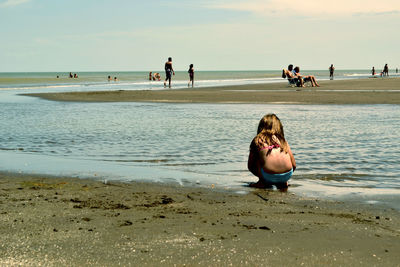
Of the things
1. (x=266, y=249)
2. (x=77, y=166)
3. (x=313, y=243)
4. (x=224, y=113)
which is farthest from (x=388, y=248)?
(x=224, y=113)

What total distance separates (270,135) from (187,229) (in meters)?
2.70

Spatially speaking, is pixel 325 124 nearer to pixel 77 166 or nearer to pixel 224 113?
pixel 224 113

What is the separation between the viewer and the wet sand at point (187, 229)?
3932mm

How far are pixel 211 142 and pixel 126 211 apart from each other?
583 centimetres

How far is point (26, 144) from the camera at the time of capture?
11.2 m

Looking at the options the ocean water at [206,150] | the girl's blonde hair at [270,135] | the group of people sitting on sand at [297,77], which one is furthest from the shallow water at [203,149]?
the group of people sitting on sand at [297,77]

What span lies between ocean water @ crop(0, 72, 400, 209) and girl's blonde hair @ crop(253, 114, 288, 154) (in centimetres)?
57

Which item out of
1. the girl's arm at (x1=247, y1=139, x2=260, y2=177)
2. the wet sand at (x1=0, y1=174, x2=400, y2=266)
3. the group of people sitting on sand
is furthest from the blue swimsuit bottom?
the group of people sitting on sand

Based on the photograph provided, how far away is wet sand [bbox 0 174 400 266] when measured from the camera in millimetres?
3932

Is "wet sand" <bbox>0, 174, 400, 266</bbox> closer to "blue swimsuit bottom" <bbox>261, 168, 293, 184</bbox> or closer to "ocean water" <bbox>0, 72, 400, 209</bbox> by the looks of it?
"blue swimsuit bottom" <bbox>261, 168, 293, 184</bbox>

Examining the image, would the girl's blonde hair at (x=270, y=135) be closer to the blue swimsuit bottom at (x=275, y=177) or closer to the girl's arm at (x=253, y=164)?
the girl's arm at (x=253, y=164)

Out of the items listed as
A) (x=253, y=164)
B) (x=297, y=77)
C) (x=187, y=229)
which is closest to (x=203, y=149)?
(x=253, y=164)

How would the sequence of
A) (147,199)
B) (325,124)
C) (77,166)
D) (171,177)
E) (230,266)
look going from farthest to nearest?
(325,124), (77,166), (171,177), (147,199), (230,266)

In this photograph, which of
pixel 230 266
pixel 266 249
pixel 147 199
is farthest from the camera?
pixel 147 199
